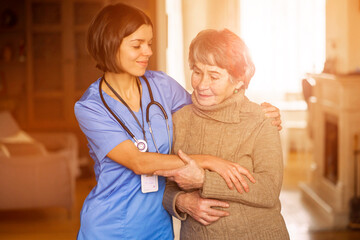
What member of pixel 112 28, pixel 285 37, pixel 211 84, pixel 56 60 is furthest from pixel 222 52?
pixel 285 37

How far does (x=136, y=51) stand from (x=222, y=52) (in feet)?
0.97

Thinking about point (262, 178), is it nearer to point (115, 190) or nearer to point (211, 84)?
point (211, 84)

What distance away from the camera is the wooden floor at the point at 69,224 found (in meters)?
3.75

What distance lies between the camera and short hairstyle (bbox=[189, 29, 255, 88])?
4.88ft

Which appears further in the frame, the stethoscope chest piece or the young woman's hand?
the stethoscope chest piece

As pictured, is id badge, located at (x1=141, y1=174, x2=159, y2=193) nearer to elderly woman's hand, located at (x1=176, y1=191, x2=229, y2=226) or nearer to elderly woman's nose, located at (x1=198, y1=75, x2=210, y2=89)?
elderly woman's hand, located at (x1=176, y1=191, x2=229, y2=226)

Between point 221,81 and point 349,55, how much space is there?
3.16 m

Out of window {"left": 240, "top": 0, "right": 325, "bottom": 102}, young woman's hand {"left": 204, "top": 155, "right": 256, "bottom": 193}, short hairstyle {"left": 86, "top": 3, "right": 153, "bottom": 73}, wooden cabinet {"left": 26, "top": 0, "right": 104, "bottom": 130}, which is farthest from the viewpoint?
window {"left": 240, "top": 0, "right": 325, "bottom": 102}

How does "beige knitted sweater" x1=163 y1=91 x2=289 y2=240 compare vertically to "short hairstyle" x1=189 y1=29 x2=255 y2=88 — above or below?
below

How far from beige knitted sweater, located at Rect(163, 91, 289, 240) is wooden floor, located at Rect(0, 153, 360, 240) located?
2.35 metres

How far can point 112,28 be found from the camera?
154cm

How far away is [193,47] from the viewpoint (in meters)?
1.54

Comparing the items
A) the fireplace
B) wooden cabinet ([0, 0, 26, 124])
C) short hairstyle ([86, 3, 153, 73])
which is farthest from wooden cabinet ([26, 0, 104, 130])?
short hairstyle ([86, 3, 153, 73])

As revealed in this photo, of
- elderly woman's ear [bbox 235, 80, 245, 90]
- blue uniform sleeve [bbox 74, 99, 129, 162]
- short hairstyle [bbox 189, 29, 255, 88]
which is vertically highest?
short hairstyle [bbox 189, 29, 255, 88]
